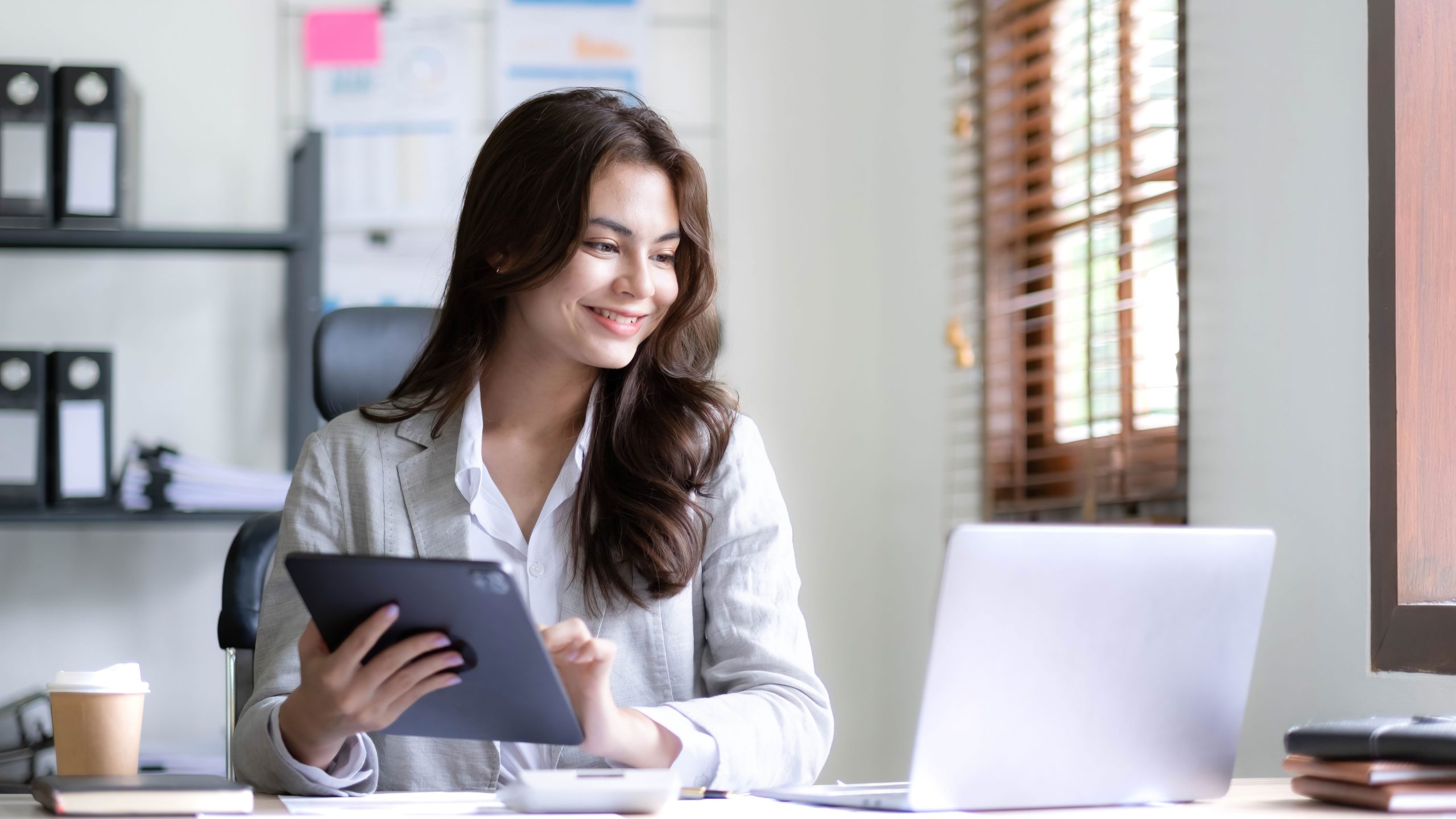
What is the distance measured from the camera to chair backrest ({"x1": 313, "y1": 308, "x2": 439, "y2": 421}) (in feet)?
5.65

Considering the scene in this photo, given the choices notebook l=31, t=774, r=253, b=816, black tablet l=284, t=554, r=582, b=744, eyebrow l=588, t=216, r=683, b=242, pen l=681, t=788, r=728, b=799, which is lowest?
pen l=681, t=788, r=728, b=799

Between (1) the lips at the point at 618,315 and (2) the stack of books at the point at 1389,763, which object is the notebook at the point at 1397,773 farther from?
(1) the lips at the point at 618,315

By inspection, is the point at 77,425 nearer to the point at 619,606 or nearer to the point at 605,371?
the point at 605,371

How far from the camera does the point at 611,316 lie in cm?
147

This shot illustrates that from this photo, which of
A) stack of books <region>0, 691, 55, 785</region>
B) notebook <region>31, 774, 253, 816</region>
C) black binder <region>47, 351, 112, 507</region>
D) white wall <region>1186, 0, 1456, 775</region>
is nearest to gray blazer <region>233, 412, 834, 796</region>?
notebook <region>31, 774, 253, 816</region>

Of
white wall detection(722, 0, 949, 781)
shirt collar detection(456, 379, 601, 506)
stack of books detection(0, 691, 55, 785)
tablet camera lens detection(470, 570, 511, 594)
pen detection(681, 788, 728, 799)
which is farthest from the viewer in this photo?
white wall detection(722, 0, 949, 781)

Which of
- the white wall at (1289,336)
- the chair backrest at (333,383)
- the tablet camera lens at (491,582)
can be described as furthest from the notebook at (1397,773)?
the chair backrest at (333,383)

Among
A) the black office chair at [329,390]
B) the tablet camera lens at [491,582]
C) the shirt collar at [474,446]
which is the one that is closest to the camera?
the tablet camera lens at [491,582]

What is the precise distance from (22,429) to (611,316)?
1.32 metres

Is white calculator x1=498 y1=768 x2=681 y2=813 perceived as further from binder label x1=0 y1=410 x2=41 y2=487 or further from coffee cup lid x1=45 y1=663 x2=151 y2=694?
binder label x1=0 y1=410 x2=41 y2=487

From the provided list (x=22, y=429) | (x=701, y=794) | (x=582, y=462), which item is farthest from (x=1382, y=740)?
(x=22, y=429)

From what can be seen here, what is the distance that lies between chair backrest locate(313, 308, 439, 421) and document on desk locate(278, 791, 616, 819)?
0.65m

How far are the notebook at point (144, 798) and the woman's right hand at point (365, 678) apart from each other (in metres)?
0.11

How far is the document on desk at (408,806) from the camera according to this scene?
0.96m
